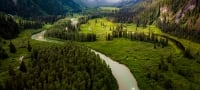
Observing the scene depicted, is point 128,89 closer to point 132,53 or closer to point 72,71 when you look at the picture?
point 72,71

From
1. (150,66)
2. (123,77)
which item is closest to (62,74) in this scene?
(123,77)

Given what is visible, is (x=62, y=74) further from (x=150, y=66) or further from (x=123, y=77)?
(x=150, y=66)

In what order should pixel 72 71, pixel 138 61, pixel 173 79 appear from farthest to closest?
pixel 138 61
pixel 173 79
pixel 72 71

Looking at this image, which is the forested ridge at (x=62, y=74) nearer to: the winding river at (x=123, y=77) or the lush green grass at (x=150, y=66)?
the winding river at (x=123, y=77)

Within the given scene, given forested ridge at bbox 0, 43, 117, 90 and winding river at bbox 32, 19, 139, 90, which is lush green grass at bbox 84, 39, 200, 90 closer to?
winding river at bbox 32, 19, 139, 90

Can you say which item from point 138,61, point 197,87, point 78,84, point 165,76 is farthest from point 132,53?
point 78,84

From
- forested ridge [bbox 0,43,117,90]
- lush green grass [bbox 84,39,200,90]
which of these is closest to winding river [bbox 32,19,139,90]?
lush green grass [bbox 84,39,200,90]

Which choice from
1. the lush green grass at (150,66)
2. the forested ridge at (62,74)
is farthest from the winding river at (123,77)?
the forested ridge at (62,74)

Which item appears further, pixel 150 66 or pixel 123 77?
pixel 150 66
